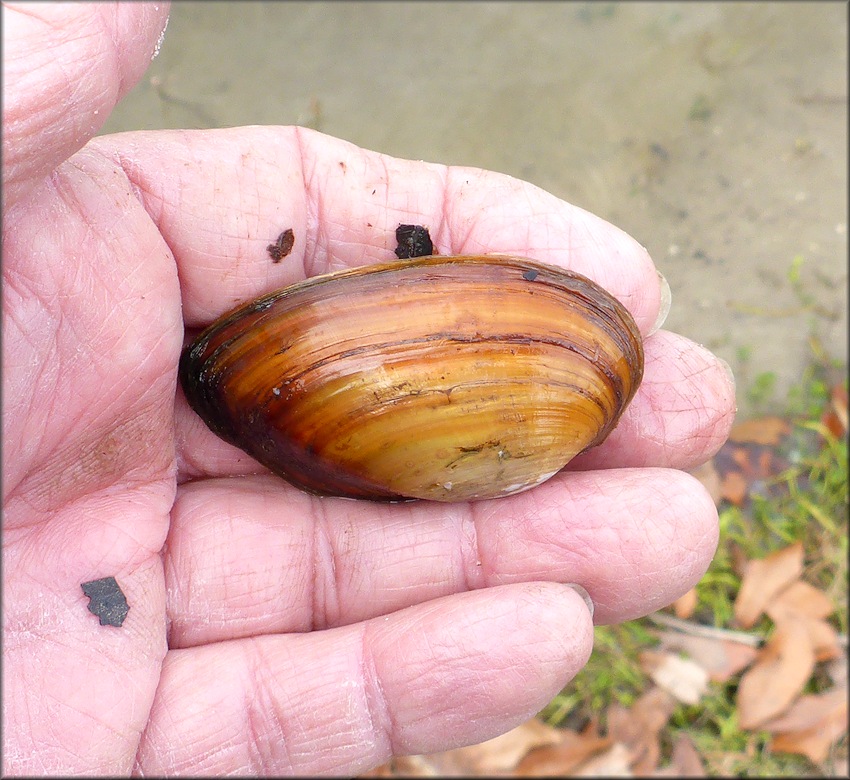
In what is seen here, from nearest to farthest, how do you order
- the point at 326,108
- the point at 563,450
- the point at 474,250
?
the point at 563,450, the point at 474,250, the point at 326,108

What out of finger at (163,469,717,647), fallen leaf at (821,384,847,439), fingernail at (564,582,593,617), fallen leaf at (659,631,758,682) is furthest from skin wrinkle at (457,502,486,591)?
fallen leaf at (821,384,847,439)

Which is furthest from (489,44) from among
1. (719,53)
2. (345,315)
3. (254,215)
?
(345,315)

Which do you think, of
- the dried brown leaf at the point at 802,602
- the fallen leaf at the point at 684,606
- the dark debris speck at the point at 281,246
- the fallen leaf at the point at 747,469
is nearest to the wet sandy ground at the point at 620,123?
the fallen leaf at the point at 747,469

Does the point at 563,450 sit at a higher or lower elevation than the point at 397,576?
higher

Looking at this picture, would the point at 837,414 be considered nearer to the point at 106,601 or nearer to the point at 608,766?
the point at 608,766

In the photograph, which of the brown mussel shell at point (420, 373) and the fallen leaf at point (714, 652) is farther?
the fallen leaf at point (714, 652)

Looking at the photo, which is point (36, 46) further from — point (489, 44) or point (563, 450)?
point (489, 44)

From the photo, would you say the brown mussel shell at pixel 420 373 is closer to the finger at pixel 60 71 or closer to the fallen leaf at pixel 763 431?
the finger at pixel 60 71
